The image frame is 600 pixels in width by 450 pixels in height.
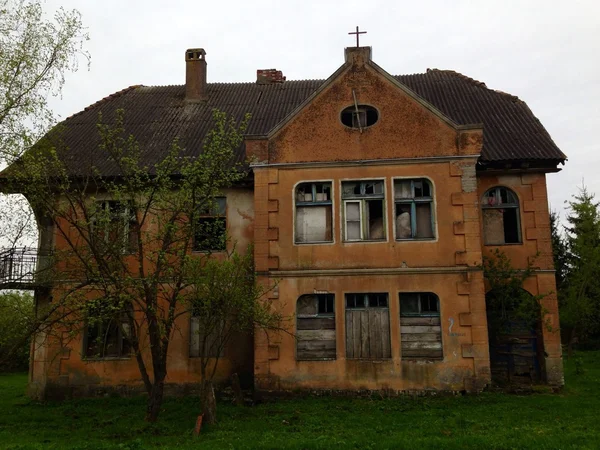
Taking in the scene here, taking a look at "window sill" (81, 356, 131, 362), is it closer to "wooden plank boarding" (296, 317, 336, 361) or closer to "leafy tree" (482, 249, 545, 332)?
"wooden plank boarding" (296, 317, 336, 361)

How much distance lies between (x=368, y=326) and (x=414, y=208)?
353 cm

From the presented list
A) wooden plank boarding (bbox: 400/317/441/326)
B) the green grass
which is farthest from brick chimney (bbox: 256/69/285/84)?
the green grass

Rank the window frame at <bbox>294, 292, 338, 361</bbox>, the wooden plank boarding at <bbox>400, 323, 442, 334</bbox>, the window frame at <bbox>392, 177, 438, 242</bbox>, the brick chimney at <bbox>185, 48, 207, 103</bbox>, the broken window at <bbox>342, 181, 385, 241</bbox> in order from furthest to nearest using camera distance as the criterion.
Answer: the brick chimney at <bbox>185, 48, 207, 103</bbox>
the broken window at <bbox>342, 181, 385, 241</bbox>
the window frame at <bbox>392, 177, 438, 242</bbox>
the window frame at <bbox>294, 292, 338, 361</bbox>
the wooden plank boarding at <bbox>400, 323, 442, 334</bbox>

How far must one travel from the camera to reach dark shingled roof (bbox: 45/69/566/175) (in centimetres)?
1730

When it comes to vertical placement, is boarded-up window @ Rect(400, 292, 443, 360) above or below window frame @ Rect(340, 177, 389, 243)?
below

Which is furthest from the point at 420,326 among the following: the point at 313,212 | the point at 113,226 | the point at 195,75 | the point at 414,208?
the point at 195,75

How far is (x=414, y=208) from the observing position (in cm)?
1564

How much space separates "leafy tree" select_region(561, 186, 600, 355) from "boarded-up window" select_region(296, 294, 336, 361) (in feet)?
49.0

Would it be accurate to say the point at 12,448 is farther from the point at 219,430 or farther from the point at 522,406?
the point at 522,406

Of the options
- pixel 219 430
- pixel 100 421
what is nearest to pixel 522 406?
pixel 219 430

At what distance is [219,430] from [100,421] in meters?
3.59

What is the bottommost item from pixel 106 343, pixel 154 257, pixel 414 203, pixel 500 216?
pixel 106 343

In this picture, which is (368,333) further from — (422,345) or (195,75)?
(195,75)

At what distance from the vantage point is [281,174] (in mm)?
16047
